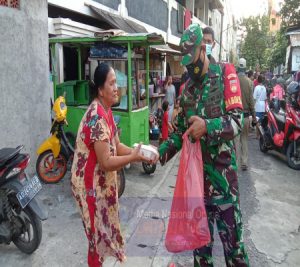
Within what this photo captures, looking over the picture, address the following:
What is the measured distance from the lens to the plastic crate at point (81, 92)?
20.2 feet

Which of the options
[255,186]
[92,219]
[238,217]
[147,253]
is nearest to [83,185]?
[92,219]

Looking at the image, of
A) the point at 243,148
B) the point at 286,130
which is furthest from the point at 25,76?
the point at 286,130

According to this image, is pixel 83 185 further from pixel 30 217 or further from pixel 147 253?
pixel 147 253

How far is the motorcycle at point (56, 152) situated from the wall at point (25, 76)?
0.97ft

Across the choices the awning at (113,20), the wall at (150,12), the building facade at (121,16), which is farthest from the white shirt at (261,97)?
the wall at (150,12)

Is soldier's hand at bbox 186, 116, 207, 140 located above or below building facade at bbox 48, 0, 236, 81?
below

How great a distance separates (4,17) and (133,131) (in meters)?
2.41

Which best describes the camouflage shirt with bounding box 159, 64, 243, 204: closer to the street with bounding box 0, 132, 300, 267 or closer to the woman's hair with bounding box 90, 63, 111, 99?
the woman's hair with bounding box 90, 63, 111, 99

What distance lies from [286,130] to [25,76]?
4.75 metres

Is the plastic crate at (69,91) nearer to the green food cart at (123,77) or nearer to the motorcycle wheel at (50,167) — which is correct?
the green food cart at (123,77)

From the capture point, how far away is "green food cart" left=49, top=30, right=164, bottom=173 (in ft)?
17.6

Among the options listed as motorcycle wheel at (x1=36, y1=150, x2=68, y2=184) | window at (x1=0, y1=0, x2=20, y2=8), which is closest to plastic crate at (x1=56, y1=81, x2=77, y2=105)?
motorcycle wheel at (x1=36, y1=150, x2=68, y2=184)

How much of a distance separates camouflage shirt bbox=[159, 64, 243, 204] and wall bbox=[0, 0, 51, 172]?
321 cm

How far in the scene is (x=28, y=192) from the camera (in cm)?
312
